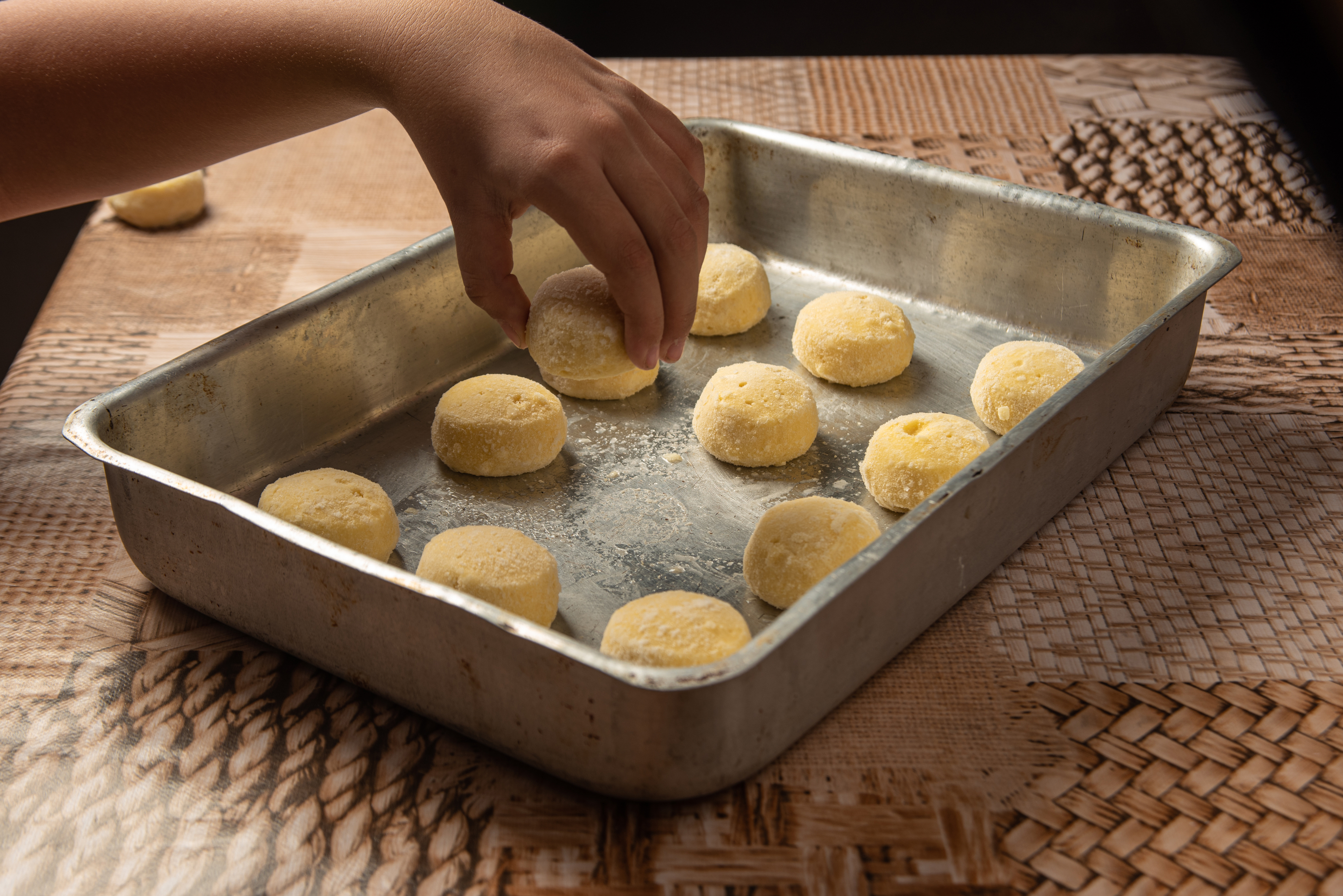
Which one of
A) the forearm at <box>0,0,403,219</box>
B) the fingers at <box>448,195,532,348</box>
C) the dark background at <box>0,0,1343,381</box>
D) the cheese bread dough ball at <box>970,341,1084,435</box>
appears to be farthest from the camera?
the dark background at <box>0,0,1343,381</box>

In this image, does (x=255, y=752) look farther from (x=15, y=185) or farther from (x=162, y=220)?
(x=162, y=220)

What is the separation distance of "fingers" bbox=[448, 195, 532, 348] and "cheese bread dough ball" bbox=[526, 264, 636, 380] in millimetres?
139

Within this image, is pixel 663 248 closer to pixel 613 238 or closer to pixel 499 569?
pixel 613 238

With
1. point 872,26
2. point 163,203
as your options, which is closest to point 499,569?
point 163,203

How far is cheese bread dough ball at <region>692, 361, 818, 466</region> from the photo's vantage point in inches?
62.9

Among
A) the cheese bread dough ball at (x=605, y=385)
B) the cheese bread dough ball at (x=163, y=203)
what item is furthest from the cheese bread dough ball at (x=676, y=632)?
the cheese bread dough ball at (x=163, y=203)

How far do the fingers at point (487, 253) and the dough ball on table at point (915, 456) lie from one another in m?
0.49

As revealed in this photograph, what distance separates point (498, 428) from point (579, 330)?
0.17 meters

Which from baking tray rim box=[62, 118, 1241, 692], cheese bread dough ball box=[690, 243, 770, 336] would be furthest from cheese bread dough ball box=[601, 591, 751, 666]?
cheese bread dough ball box=[690, 243, 770, 336]

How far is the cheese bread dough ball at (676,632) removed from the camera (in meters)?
1.18

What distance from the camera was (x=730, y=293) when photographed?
1.87 m

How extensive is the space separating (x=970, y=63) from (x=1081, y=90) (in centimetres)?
27

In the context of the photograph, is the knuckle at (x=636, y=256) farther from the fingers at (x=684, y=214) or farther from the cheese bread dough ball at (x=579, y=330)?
the cheese bread dough ball at (x=579, y=330)

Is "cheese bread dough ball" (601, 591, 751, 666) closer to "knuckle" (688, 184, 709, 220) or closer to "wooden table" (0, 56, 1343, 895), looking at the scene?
"wooden table" (0, 56, 1343, 895)
